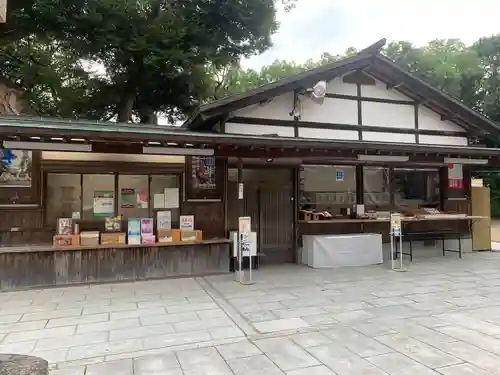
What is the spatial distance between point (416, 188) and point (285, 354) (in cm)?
776

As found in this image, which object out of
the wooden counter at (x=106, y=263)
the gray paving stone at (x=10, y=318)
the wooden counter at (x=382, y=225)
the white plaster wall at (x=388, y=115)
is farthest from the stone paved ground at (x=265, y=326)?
the white plaster wall at (x=388, y=115)

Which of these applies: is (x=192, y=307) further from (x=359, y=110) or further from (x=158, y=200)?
(x=359, y=110)

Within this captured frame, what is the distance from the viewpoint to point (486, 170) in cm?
1184

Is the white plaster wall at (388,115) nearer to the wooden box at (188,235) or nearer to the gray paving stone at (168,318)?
the wooden box at (188,235)

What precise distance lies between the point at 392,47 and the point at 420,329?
2184 cm

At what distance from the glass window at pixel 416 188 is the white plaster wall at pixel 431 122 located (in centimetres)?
118

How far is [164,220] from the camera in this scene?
771 cm

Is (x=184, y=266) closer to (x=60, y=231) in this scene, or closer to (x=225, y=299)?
(x=225, y=299)

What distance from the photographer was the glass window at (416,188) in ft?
32.1

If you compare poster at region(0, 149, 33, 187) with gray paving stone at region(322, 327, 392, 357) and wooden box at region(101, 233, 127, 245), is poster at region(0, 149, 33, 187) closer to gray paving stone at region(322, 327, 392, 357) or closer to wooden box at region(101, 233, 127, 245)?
wooden box at region(101, 233, 127, 245)

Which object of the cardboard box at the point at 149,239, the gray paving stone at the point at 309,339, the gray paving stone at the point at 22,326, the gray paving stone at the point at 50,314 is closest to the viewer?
the gray paving stone at the point at 309,339

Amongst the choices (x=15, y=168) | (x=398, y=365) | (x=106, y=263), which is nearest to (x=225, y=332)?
(x=398, y=365)

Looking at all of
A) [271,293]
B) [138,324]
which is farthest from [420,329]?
[138,324]

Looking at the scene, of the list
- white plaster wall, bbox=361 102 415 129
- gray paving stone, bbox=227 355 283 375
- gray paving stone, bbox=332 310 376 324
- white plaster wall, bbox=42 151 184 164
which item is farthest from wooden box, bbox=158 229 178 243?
white plaster wall, bbox=361 102 415 129
